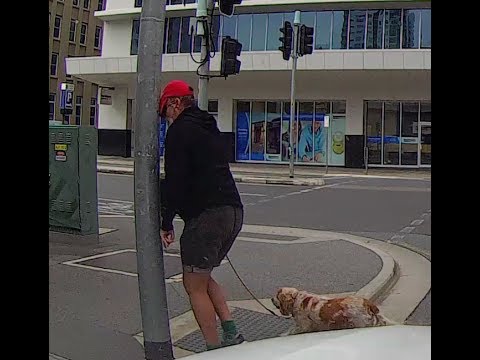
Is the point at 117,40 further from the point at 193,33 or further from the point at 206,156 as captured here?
→ the point at 206,156

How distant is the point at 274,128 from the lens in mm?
26531

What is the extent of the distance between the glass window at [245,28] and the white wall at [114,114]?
498 centimetres

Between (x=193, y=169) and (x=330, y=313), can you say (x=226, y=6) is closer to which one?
(x=193, y=169)

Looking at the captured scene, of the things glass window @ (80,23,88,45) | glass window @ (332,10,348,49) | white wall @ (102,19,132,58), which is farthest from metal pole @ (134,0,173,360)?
glass window @ (80,23,88,45)

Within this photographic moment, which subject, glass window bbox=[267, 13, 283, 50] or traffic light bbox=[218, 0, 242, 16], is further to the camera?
glass window bbox=[267, 13, 283, 50]

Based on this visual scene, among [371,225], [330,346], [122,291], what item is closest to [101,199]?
[371,225]

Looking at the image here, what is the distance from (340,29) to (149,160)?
22.6 metres

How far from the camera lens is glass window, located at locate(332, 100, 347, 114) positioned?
85.4 feet

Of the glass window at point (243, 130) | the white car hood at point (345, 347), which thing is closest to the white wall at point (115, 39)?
the glass window at point (243, 130)

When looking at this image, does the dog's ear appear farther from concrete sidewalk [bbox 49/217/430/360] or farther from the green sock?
concrete sidewalk [bbox 49/217/430/360]

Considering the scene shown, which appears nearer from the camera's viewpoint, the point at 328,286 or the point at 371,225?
the point at 328,286

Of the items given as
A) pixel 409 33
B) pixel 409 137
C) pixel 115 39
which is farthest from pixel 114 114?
pixel 409 33
